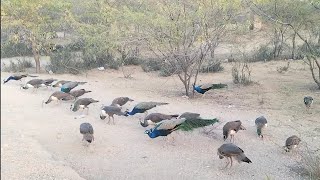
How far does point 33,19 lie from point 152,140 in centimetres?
941

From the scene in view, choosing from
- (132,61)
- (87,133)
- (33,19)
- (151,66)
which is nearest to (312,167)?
(87,133)

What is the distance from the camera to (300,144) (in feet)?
27.6

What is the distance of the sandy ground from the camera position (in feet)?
→ 23.6

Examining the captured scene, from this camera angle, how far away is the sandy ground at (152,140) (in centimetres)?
719

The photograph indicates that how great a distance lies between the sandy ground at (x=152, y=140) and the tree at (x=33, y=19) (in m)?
2.71

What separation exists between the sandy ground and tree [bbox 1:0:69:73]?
2708 mm

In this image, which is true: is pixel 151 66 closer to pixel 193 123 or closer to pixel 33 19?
pixel 33 19

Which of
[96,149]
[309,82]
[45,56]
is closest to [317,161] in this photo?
[96,149]

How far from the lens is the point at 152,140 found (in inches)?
345

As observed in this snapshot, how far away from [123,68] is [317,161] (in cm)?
1237

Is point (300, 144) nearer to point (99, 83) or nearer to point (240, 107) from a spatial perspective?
point (240, 107)

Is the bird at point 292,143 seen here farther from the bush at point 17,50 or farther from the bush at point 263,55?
the bush at point 17,50

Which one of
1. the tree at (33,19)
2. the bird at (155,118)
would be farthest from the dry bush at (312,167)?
the tree at (33,19)

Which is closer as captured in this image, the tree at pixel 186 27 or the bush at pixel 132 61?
the tree at pixel 186 27
